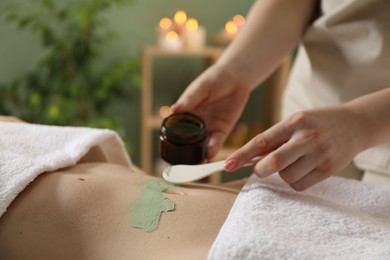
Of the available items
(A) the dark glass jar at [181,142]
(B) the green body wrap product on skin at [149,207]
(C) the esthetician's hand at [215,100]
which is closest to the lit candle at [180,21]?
(C) the esthetician's hand at [215,100]

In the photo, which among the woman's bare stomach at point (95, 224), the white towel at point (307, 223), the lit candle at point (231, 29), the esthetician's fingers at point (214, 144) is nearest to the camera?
the white towel at point (307, 223)

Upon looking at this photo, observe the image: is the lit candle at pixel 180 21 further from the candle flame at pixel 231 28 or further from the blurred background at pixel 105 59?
the candle flame at pixel 231 28

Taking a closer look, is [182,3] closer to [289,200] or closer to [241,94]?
[241,94]

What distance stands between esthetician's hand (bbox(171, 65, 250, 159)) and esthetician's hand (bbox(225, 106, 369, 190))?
0.99ft

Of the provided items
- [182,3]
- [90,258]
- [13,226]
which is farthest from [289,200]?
[182,3]

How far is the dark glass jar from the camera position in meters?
0.89

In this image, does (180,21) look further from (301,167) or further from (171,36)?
(301,167)

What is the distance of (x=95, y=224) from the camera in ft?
2.31

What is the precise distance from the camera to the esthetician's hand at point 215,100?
1067 millimetres

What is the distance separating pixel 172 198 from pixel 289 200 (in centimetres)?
18

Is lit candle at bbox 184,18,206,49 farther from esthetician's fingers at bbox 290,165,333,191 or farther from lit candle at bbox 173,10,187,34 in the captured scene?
esthetician's fingers at bbox 290,165,333,191

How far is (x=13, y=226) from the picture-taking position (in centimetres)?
71

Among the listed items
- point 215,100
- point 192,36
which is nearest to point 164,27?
point 192,36

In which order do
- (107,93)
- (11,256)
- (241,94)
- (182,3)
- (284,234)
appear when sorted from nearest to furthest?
1. (284,234)
2. (11,256)
3. (241,94)
4. (107,93)
5. (182,3)
